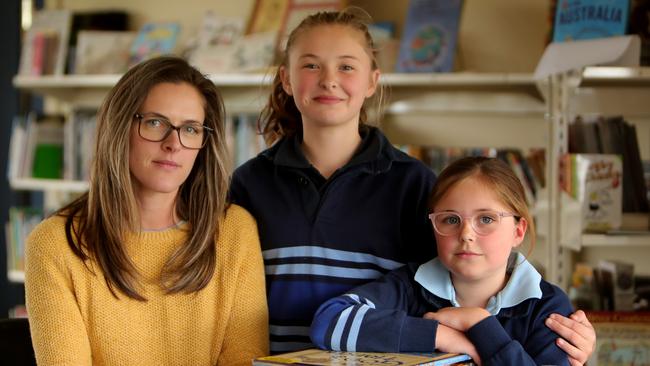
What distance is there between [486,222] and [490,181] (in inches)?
2.8

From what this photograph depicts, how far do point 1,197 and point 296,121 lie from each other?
9.01 ft

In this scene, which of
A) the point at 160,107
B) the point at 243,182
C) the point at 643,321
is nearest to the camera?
the point at 160,107

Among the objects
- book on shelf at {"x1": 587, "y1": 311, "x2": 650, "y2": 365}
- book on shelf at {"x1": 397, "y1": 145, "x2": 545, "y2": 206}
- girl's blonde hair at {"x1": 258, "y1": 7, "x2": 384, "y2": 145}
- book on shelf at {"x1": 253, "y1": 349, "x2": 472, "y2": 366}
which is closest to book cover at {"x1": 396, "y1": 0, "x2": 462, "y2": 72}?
book on shelf at {"x1": 397, "y1": 145, "x2": 545, "y2": 206}

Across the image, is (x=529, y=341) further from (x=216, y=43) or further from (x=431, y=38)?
(x=216, y=43)

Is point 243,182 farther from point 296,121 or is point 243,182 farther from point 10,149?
point 10,149

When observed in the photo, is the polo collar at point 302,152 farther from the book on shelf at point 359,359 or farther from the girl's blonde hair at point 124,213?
the book on shelf at point 359,359

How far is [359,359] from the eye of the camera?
1.26 metres

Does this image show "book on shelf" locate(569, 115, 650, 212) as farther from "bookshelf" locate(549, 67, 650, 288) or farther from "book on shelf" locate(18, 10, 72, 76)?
"book on shelf" locate(18, 10, 72, 76)

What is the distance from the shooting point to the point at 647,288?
2.76 m

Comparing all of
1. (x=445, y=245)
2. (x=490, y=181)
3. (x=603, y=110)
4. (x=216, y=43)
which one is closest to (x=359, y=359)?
(x=445, y=245)

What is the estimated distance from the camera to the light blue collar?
1473mm

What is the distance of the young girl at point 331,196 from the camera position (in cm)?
169

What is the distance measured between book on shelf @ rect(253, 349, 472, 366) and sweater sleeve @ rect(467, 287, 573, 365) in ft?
0.14

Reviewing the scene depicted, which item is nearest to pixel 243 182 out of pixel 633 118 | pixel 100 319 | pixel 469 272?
pixel 100 319
